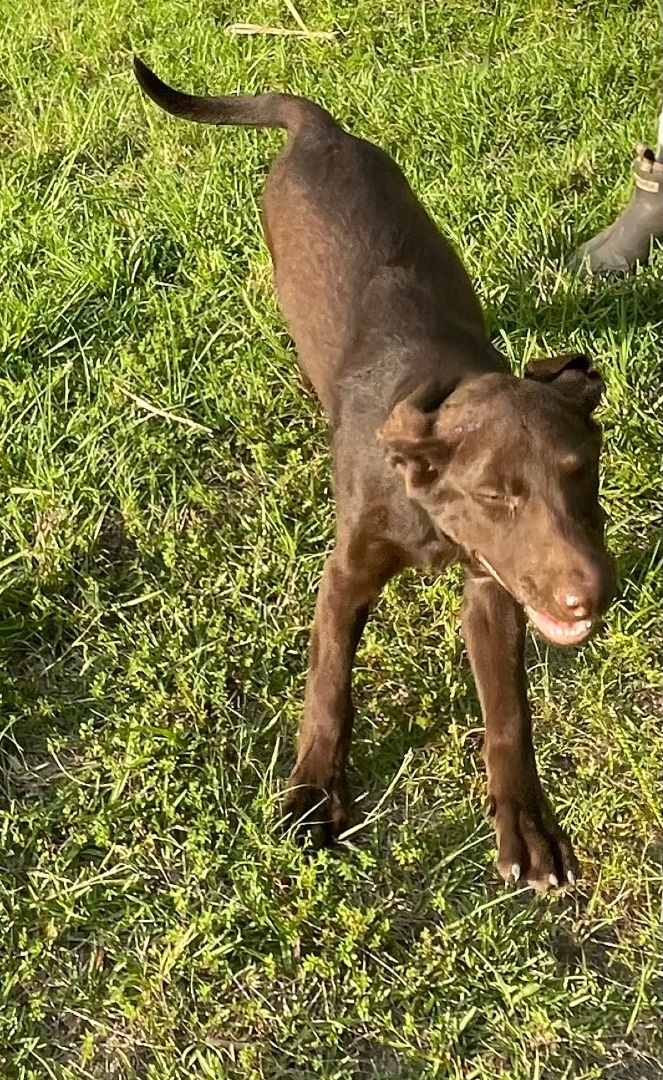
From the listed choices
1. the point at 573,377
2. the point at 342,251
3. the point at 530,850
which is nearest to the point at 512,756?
A: the point at 530,850

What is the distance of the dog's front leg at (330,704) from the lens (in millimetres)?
2580

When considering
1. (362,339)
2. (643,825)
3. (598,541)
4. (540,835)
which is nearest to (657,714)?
(643,825)

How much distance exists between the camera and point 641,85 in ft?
13.1

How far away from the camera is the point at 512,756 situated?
2.55 meters

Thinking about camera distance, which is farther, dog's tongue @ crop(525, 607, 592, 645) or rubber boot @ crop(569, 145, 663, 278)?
rubber boot @ crop(569, 145, 663, 278)

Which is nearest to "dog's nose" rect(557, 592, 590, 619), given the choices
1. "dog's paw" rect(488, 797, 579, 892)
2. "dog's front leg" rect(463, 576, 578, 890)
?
"dog's front leg" rect(463, 576, 578, 890)

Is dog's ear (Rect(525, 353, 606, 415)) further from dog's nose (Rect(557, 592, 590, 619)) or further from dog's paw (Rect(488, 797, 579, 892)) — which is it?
dog's paw (Rect(488, 797, 579, 892))

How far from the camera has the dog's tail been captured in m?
3.09

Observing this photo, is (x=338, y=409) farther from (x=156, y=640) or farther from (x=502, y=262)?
(x=502, y=262)

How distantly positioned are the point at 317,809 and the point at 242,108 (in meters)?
1.93

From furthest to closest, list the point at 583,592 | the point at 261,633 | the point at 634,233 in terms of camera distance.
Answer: the point at 634,233 → the point at 261,633 → the point at 583,592

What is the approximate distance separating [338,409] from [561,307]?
1.08 meters

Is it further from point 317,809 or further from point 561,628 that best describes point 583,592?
point 317,809

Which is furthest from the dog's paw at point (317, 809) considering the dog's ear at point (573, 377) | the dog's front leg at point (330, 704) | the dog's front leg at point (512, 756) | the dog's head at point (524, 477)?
the dog's ear at point (573, 377)
